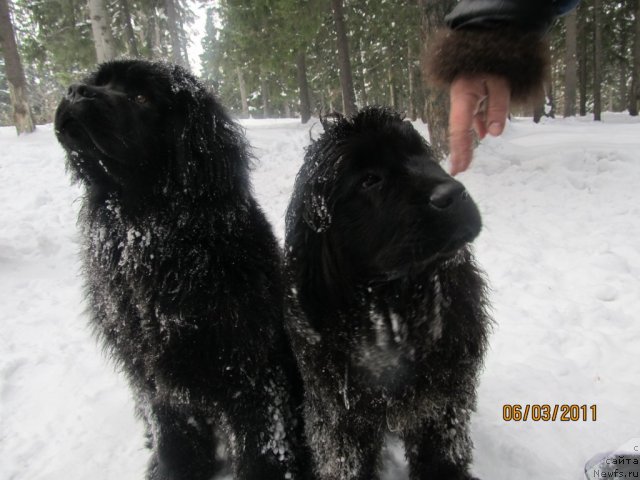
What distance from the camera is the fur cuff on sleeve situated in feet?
4.67

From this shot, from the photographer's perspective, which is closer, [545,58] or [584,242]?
[545,58]

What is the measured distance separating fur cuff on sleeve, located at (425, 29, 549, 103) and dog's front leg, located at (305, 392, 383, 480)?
1.45 metres

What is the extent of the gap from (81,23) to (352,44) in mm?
11168

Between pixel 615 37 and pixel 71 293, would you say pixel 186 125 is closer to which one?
pixel 71 293

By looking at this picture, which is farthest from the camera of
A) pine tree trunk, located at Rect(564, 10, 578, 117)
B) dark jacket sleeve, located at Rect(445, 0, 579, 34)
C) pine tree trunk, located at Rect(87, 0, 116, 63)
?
pine tree trunk, located at Rect(564, 10, 578, 117)

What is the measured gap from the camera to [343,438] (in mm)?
2070

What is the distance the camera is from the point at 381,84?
78.3 feet

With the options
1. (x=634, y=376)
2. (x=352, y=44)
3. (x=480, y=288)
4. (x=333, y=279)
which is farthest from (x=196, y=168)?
(x=352, y=44)

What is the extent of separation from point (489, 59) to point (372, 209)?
670mm

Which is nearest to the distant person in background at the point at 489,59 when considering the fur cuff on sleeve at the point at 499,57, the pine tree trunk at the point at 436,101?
the fur cuff on sleeve at the point at 499,57

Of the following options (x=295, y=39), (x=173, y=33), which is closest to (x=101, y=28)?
(x=295, y=39)
